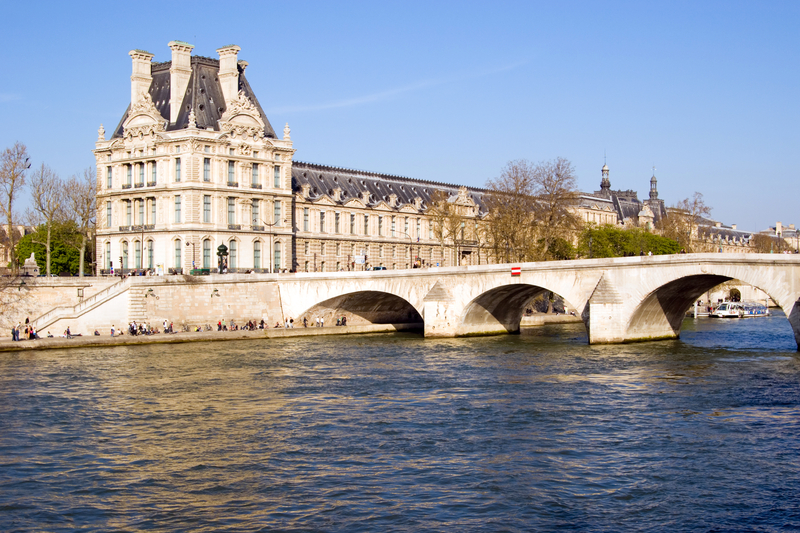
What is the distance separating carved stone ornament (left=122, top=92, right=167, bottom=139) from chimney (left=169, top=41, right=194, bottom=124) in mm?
1354

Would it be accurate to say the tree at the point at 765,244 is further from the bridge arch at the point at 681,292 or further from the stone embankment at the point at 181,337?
the stone embankment at the point at 181,337

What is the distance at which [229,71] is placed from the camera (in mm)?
77562

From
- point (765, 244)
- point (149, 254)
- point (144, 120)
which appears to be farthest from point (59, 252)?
point (765, 244)

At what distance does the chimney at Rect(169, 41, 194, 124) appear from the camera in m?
74.9

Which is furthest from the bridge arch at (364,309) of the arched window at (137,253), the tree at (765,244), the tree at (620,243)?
the tree at (765,244)

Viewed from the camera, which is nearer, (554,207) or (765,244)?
(554,207)

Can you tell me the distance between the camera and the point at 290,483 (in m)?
22.4

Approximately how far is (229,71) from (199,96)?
159 inches

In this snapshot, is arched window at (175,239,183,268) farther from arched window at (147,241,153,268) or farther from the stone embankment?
the stone embankment

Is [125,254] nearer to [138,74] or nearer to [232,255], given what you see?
[232,255]

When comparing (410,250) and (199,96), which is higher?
(199,96)

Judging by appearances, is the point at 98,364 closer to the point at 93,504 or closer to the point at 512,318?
the point at 93,504

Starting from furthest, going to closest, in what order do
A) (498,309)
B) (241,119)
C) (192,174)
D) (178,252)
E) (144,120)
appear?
1. (241,119)
2. (144,120)
3. (178,252)
4. (192,174)
5. (498,309)

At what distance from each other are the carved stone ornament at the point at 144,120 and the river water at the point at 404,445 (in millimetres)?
32961
